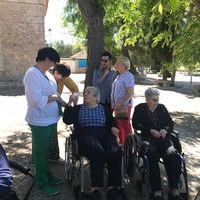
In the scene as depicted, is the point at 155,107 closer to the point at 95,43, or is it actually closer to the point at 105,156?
the point at 105,156

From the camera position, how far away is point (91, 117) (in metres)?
5.69

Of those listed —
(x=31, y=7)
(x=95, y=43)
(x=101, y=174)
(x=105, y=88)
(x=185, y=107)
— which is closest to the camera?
(x=101, y=174)

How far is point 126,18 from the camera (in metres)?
11.6

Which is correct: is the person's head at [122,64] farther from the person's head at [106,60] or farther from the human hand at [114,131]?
the human hand at [114,131]

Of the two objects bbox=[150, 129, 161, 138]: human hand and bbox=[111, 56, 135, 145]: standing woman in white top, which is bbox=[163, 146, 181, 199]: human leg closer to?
bbox=[150, 129, 161, 138]: human hand

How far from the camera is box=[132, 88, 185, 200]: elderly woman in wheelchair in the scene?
16.9 feet

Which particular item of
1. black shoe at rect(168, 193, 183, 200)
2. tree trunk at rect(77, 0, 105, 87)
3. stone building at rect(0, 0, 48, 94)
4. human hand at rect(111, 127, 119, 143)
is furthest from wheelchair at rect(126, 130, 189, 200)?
stone building at rect(0, 0, 48, 94)

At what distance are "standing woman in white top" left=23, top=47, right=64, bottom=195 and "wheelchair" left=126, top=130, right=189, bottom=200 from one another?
1.06 meters

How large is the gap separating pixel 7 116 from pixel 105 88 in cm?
644

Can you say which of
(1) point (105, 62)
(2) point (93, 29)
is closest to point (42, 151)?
(1) point (105, 62)

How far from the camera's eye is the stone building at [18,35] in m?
25.2

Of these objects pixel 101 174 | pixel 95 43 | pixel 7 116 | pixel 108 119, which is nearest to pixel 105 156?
pixel 101 174

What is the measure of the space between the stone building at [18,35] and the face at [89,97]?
64.4 feet

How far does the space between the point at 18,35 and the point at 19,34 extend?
9cm
